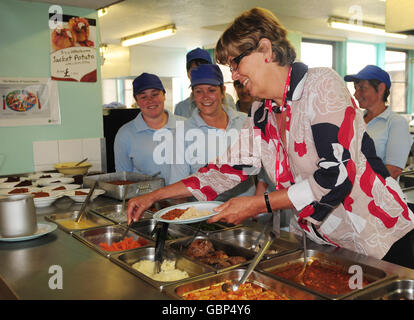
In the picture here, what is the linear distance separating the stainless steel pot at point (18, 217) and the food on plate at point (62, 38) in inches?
76.1

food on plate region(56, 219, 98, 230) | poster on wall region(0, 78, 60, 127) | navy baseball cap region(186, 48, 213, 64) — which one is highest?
navy baseball cap region(186, 48, 213, 64)

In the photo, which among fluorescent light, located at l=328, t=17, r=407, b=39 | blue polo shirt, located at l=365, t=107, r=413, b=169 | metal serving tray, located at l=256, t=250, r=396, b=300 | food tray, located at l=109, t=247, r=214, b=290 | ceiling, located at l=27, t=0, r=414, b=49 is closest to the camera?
metal serving tray, located at l=256, t=250, r=396, b=300

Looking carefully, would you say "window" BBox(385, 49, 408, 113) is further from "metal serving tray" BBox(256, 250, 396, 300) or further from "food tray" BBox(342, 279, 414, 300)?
"food tray" BBox(342, 279, 414, 300)

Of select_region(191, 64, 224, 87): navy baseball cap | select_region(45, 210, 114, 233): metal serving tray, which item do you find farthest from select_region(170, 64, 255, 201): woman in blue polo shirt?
select_region(45, 210, 114, 233): metal serving tray

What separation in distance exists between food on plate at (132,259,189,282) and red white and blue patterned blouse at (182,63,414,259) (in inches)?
17.5

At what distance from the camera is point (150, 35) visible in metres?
7.17

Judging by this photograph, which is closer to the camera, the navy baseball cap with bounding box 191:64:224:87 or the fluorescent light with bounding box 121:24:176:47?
the navy baseball cap with bounding box 191:64:224:87

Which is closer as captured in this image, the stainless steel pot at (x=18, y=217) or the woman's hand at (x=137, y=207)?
the stainless steel pot at (x=18, y=217)

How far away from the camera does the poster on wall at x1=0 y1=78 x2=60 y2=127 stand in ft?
10.0

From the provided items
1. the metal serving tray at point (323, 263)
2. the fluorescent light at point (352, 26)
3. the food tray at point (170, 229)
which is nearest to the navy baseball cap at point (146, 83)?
the food tray at point (170, 229)

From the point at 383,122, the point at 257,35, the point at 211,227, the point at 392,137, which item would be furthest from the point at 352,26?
the point at 257,35

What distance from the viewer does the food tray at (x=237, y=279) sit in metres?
1.18

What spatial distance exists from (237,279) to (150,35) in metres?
6.42

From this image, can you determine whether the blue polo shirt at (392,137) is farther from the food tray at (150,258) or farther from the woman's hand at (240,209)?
the food tray at (150,258)
